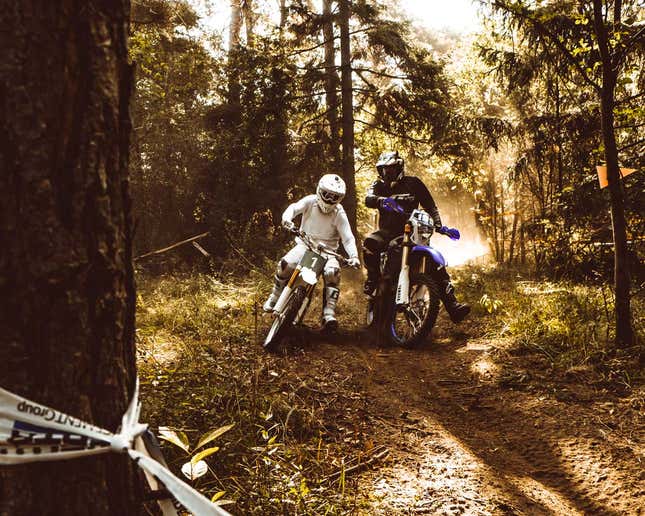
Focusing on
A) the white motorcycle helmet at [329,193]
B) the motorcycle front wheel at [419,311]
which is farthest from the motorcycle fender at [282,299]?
the motorcycle front wheel at [419,311]

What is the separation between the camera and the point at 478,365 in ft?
17.7

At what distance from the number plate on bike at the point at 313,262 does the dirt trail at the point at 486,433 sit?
1.00 metres

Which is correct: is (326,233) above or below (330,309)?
above

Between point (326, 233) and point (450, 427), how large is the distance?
3.44m

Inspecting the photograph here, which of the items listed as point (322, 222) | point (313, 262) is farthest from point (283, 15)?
point (313, 262)

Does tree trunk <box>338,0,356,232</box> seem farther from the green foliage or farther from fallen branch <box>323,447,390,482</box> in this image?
fallen branch <box>323,447,390,482</box>

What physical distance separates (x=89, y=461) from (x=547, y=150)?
1110 cm

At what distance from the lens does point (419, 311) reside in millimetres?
6305

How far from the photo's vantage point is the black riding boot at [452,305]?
19.8ft

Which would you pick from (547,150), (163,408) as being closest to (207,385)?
(163,408)

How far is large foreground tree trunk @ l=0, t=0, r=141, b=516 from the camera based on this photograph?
4.04 ft

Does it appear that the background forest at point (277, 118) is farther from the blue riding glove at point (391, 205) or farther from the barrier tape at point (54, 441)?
the barrier tape at point (54, 441)

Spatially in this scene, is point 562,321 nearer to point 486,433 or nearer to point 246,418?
point 486,433

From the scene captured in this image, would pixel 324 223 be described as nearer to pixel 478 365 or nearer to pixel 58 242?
pixel 478 365
